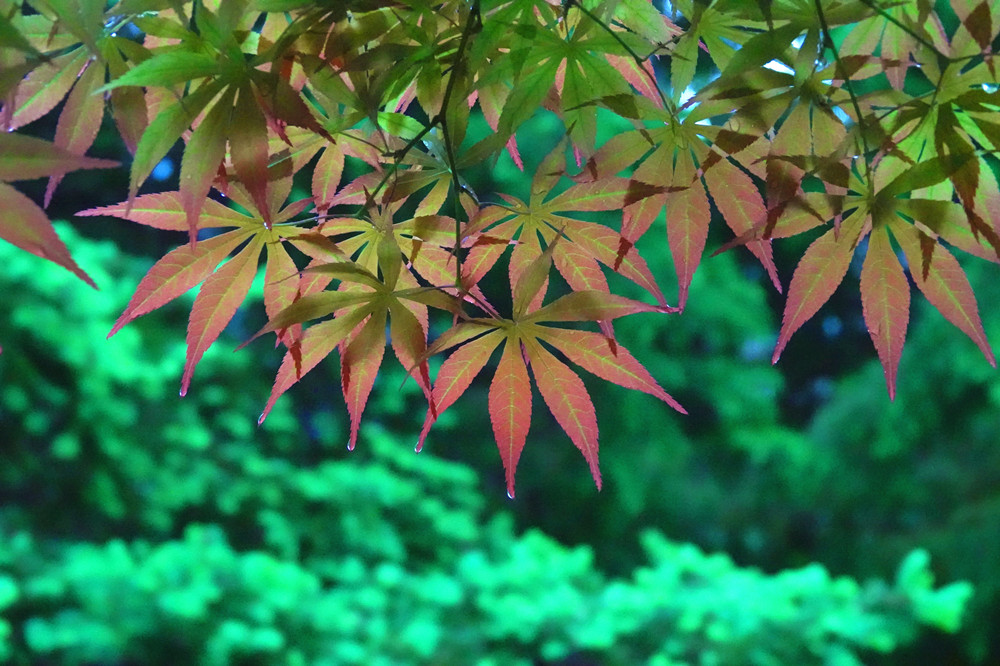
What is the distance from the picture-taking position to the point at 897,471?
3.42 meters

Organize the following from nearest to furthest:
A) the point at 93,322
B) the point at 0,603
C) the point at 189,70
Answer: the point at 189,70 < the point at 0,603 < the point at 93,322

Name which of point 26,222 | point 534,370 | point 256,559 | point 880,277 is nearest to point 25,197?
point 26,222

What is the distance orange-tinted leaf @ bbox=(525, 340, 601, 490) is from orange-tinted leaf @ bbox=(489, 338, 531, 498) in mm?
10

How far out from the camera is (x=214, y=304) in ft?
1.38

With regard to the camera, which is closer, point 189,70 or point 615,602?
point 189,70

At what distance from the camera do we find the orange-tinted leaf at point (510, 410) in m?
0.42

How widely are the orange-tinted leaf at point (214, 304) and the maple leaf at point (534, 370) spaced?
107 mm

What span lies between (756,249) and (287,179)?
0.23 metres

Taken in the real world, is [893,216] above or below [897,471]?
below

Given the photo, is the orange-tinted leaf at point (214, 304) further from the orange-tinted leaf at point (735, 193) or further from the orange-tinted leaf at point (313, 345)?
the orange-tinted leaf at point (735, 193)

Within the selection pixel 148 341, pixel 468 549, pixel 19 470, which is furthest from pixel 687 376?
pixel 19 470

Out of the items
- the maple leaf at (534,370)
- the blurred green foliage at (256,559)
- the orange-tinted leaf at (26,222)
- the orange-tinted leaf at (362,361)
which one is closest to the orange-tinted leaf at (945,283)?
the maple leaf at (534,370)

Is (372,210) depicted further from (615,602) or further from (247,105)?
(615,602)

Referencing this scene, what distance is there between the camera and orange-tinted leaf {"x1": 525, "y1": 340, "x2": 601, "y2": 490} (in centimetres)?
41
